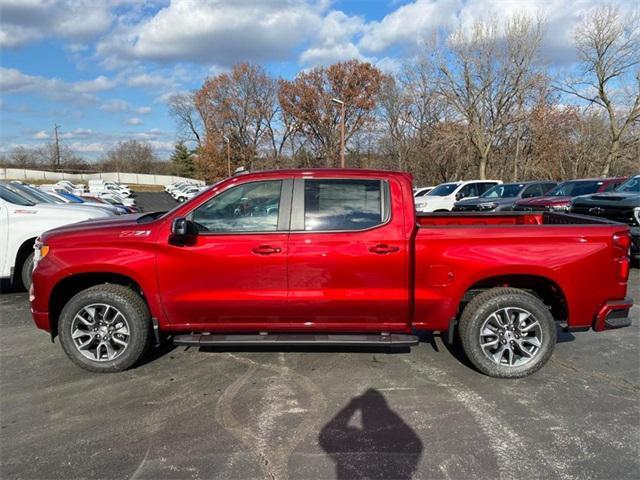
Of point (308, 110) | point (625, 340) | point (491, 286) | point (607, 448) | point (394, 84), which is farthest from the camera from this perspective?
point (308, 110)

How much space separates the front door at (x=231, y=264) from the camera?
→ 3.82m

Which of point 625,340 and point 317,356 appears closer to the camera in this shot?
point 317,356

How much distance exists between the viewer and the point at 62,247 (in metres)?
3.93

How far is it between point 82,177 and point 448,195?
7842cm

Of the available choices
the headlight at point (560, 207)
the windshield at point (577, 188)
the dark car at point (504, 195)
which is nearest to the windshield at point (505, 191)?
the dark car at point (504, 195)

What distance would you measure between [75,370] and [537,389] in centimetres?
422

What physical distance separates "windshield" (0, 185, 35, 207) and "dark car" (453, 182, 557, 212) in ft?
42.3

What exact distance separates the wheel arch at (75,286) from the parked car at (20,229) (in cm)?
299

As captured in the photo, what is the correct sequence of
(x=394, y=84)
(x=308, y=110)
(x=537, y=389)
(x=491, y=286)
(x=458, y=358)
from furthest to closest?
(x=308, y=110) < (x=394, y=84) < (x=458, y=358) < (x=491, y=286) < (x=537, y=389)

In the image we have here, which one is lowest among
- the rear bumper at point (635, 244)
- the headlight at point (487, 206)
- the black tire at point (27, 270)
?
the black tire at point (27, 270)

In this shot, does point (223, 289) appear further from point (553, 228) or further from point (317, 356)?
point (553, 228)

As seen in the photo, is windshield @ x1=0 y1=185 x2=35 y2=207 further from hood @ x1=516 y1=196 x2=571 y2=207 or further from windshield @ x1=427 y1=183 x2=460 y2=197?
windshield @ x1=427 y1=183 x2=460 y2=197

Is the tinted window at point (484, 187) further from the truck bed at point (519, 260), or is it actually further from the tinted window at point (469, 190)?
the truck bed at point (519, 260)

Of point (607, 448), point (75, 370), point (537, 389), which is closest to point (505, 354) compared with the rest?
point (537, 389)
